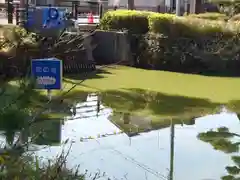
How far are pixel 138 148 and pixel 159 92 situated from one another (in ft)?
15.5

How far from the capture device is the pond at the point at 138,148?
6.14m

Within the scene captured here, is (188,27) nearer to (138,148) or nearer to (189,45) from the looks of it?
(189,45)

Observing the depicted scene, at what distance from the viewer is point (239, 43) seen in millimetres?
14969

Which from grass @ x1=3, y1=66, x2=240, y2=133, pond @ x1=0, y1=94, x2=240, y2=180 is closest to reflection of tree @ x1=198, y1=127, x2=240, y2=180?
pond @ x1=0, y1=94, x2=240, y2=180

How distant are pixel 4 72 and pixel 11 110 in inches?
33.1

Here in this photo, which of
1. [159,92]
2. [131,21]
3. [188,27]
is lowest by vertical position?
[159,92]

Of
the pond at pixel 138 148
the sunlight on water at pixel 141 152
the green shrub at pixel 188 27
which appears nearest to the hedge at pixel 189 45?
the green shrub at pixel 188 27

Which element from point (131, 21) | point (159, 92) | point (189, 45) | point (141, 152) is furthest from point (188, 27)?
point (141, 152)

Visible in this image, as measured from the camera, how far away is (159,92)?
1179 cm

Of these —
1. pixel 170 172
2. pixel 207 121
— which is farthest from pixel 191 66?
pixel 170 172

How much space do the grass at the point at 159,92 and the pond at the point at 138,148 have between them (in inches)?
18.7

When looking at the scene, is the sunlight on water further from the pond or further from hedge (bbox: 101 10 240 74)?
hedge (bbox: 101 10 240 74)

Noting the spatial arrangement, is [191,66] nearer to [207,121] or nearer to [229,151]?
[207,121]

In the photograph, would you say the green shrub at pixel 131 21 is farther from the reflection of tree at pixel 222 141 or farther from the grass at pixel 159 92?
the reflection of tree at pixel 222 141
